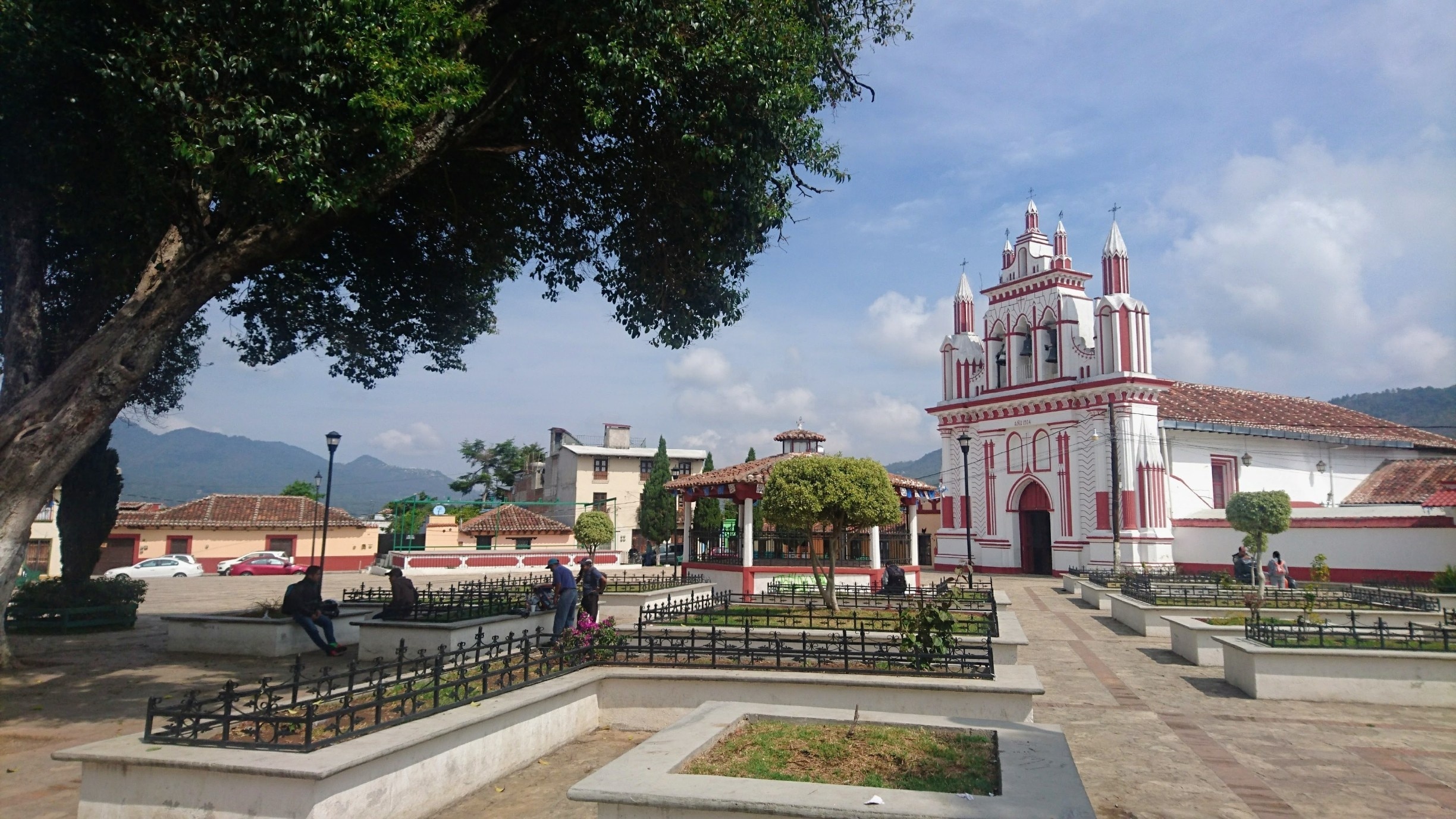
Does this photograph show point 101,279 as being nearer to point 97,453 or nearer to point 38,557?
point 97,453

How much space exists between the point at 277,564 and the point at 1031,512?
34109 millimetres

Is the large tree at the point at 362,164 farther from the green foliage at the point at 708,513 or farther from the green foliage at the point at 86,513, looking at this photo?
the green foliage at the point at 708,513

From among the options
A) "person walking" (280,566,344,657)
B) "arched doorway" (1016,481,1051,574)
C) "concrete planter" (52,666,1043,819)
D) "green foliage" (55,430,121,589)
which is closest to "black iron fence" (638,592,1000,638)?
"concrete planter" (52,666,1043,819)

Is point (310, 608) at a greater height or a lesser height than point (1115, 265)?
lesser

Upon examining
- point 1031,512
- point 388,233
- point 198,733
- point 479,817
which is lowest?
point 479,817

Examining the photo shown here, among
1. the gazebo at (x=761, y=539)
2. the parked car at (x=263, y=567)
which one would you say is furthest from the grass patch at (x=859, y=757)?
the parked car at (x=263, y=567)

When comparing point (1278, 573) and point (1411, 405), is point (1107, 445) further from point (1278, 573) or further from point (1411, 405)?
point (1411, 405)

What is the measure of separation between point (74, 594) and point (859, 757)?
17.2 m

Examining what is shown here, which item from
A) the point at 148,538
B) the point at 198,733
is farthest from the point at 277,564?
the point at 198,733

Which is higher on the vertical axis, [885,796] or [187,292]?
[187,292]

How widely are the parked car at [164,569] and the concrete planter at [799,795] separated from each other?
37842 mm

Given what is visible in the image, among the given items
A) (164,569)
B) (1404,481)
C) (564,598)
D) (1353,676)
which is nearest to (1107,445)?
(1404,481)

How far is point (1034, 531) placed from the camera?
38.2m

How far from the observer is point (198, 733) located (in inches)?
229
